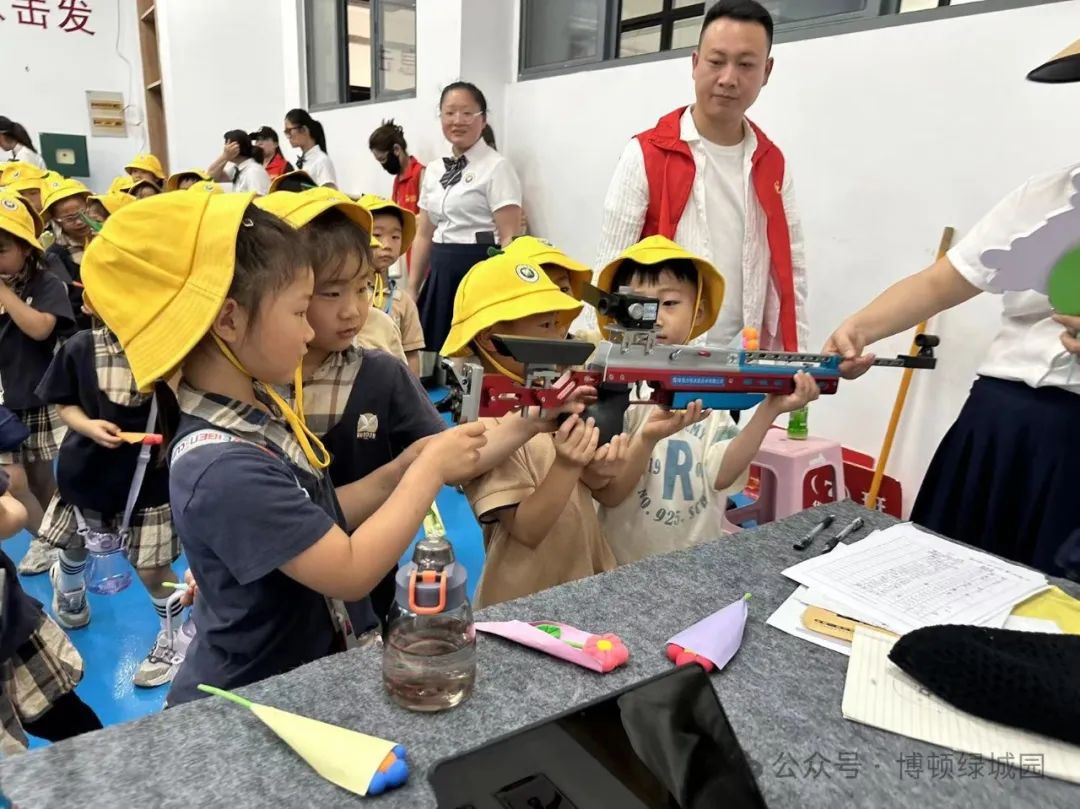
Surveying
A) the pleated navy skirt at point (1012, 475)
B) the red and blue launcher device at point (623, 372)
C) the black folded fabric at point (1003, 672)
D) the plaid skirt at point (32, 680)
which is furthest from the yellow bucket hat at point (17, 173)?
the black folded fabric at point (1003, 672)

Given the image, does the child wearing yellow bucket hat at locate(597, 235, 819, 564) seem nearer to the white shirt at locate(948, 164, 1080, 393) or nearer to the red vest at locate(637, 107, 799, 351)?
the white shirt at locate(948, 164, 1080, 393)

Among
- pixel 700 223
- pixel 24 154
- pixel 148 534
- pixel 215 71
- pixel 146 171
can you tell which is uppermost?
pixel 215 71

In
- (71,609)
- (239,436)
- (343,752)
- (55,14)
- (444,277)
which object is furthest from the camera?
(55,14)

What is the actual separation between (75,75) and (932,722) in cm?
931

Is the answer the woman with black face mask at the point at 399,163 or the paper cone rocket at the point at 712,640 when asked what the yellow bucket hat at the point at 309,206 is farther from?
the woman with black face mask at the point at 399,163

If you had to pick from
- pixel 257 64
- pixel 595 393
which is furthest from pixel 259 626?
pixel 257 64

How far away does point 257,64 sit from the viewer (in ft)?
23.3

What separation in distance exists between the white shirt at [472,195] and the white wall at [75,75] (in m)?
5.84

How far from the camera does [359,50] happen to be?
5.66 meters

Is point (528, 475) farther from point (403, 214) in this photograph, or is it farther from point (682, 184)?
point (403, 214)

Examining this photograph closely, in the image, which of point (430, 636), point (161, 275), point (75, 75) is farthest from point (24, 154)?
point (430, 636)

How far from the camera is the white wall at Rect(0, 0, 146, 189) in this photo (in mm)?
7227

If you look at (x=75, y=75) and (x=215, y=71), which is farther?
(x=75, y=75)

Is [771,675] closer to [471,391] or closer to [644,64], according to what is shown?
[471,391]
